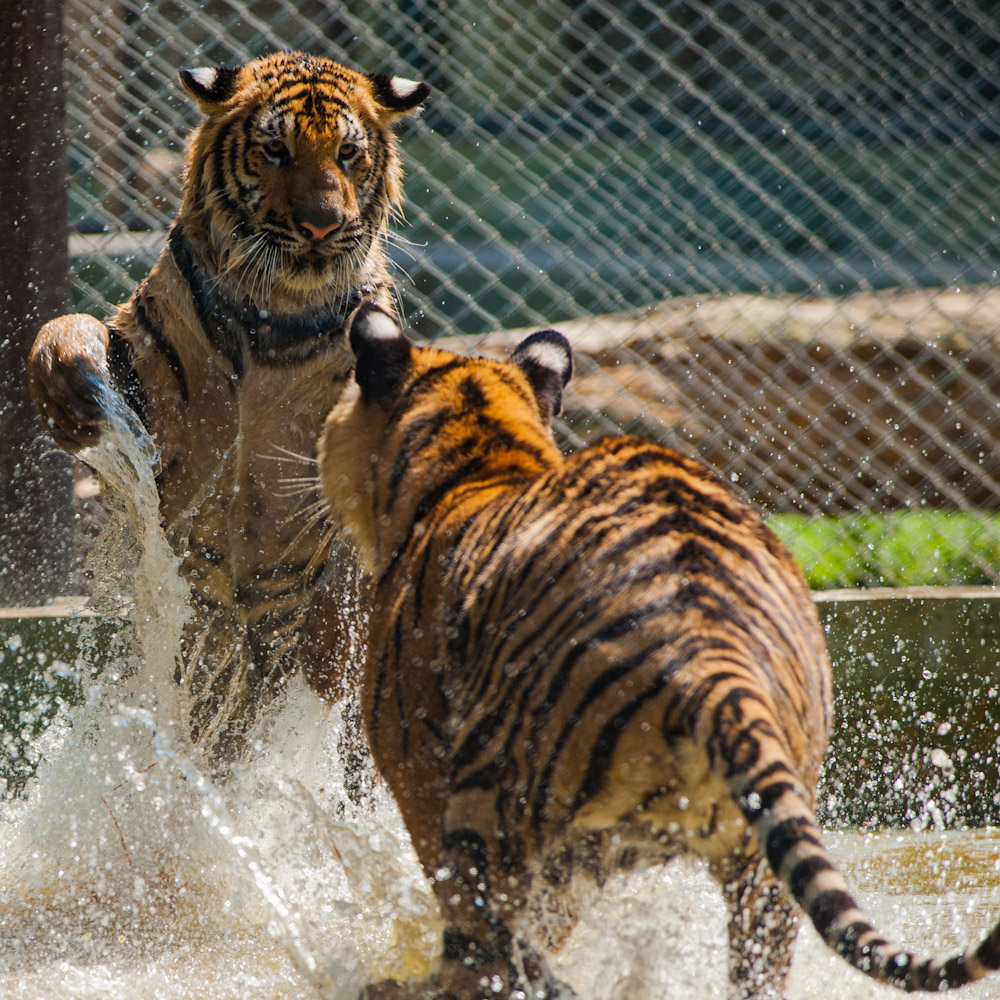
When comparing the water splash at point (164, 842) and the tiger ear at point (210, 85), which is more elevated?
the tiger ear at point (210, 85)

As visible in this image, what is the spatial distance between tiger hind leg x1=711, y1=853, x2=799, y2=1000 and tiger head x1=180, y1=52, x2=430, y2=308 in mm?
1536

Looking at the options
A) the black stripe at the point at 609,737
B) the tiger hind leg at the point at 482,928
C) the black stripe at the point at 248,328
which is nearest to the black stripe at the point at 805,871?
the black stripe at the point at 609,737

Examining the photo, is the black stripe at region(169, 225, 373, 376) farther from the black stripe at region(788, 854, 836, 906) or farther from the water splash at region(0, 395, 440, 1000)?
the black stripe at region(788, 854, 836, 906)

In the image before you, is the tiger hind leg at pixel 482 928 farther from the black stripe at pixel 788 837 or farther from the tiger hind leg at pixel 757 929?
the black stripe at pixel 788 837

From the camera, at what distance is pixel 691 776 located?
4.33ft

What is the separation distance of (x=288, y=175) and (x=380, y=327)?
1.98ft

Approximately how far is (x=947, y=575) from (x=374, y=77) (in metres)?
2.12

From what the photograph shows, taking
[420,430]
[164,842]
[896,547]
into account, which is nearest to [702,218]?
[896,547]

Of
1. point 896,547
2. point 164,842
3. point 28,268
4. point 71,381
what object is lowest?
point 164,842

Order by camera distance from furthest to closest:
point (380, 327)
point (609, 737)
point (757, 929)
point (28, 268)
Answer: point (28, 268) → point (380, 327) → point (757, 929) → point (609, 737)

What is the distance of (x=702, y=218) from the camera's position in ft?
12.2

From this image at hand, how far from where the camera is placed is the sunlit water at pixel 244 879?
1825 mm

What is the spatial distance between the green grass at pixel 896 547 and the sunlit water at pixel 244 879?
33.5 inches

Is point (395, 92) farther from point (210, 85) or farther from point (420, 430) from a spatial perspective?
point (420, 430)
